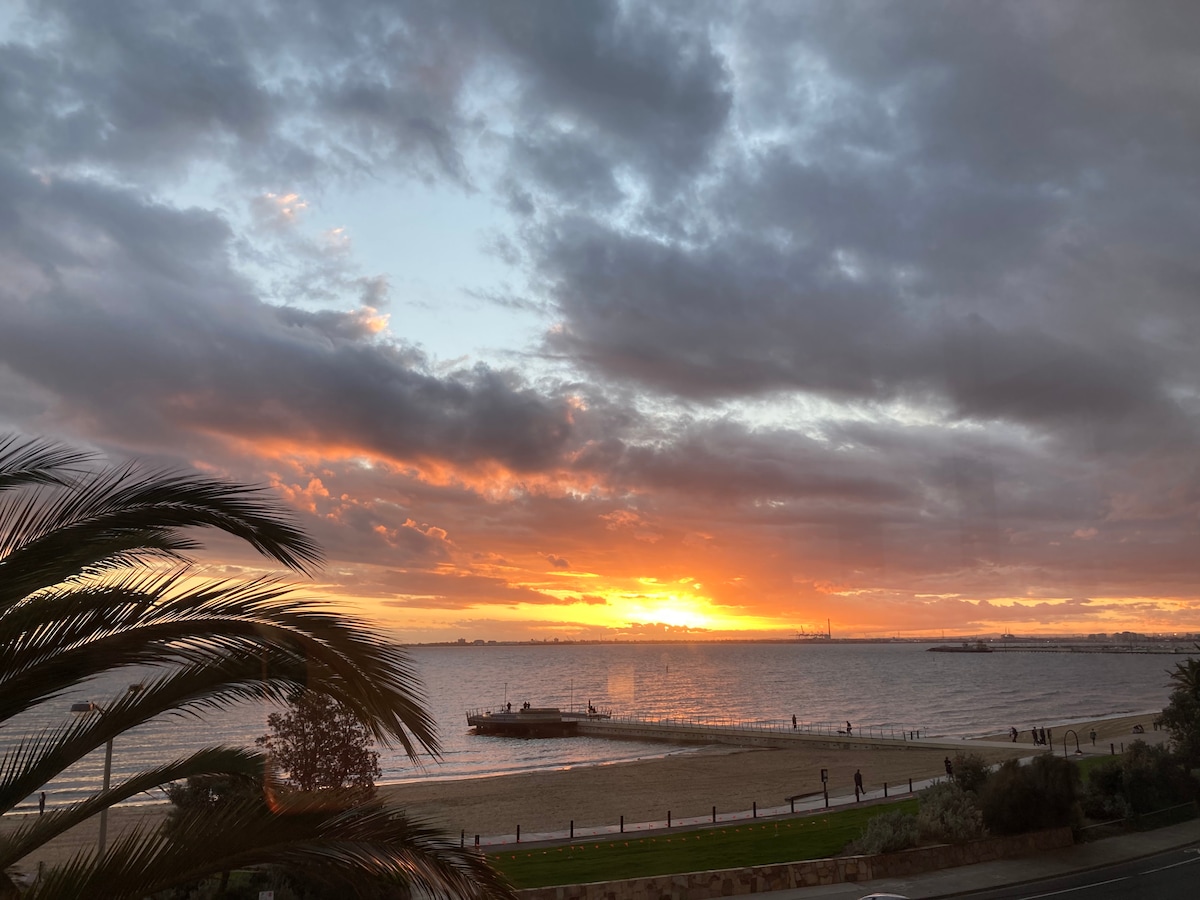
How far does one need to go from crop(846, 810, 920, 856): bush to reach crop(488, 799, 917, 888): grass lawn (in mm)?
1027

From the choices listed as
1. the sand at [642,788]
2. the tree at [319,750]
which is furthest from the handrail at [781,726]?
the tree at [319,750]

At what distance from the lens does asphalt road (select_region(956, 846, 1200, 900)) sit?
18.9m

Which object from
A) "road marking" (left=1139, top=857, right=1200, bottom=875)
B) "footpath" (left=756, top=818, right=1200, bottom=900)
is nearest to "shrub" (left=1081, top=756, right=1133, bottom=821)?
"footpath" (left=756, top=818, right=1200, bottom=900)

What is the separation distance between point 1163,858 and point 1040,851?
9.97ft

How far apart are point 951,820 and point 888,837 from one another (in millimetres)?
2164

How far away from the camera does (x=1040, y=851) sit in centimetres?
2338

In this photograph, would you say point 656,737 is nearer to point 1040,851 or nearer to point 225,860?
point 1040,851

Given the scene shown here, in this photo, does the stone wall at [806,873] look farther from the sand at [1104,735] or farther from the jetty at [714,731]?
the jetty at [714,731]

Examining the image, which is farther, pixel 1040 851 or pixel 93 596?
pixel 1040 851

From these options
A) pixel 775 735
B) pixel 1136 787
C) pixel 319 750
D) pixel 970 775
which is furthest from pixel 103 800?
pixel 775 735

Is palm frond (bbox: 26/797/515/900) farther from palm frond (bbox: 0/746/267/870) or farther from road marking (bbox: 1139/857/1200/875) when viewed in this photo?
road marking (bbox: 1139/857/1200/875)

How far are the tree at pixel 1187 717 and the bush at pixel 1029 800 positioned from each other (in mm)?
10866

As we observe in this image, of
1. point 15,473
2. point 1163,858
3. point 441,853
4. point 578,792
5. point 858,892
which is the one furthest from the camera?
point 578,792

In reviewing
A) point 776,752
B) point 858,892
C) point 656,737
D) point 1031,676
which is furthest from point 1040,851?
point 1031,676
